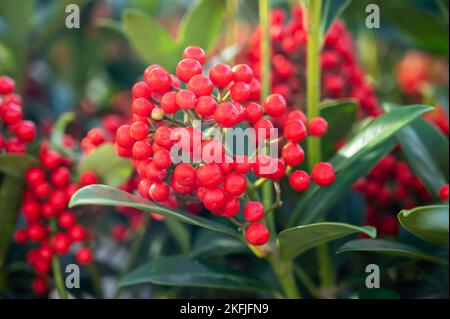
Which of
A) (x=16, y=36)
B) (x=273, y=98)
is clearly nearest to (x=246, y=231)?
(x=273, y=98)

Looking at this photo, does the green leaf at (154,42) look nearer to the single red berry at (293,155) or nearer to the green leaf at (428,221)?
the single red berry at (293,155)

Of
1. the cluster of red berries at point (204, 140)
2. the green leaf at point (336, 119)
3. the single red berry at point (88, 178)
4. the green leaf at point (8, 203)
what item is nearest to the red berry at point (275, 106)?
the cluster of red berries at point (204, 140)

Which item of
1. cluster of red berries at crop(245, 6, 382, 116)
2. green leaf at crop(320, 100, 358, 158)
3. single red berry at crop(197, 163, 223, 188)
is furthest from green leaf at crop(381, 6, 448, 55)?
single red berry at crop(197, 163, 223, 188)

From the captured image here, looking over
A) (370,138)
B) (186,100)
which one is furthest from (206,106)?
(370,138)

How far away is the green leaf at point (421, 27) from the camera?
1.09 meters

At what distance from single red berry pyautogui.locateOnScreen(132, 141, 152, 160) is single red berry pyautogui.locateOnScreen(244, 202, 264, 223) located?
140mm

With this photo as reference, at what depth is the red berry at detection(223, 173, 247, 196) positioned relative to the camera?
0.68 meters

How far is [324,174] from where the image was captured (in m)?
0.75

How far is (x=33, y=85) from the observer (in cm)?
150

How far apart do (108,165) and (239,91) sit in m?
0.29

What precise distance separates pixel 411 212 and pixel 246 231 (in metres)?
0.20

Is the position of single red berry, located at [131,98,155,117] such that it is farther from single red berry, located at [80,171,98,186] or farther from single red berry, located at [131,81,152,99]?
single red berry, located at [80,171,98,186]

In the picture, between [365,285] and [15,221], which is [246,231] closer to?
[365,285]

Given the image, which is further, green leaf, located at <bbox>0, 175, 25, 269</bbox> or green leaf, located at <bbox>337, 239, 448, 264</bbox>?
green leaf, located at <bbox>0, 175, 25, 269</bbox>
